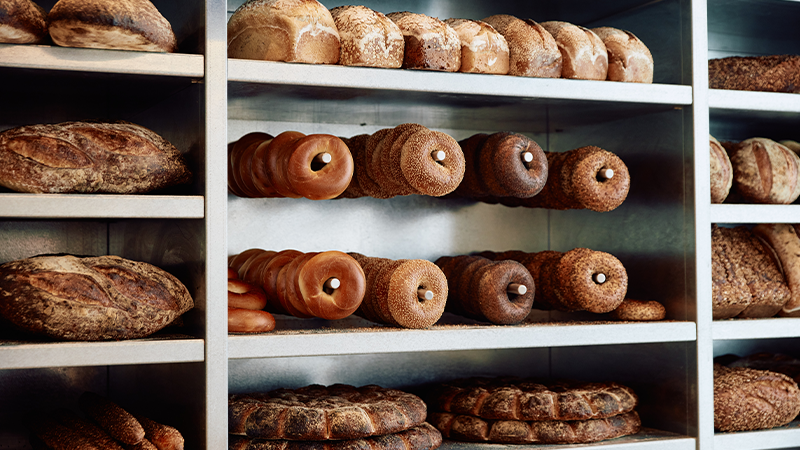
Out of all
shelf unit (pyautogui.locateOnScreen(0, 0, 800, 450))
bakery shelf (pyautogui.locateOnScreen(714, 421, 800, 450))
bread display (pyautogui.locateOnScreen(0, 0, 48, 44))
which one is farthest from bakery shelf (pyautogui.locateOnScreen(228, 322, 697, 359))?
bread display (pyautogui.locateOnScreen(0, 0, 48, 44))

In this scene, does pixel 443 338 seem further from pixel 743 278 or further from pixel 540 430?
pixel 743 278

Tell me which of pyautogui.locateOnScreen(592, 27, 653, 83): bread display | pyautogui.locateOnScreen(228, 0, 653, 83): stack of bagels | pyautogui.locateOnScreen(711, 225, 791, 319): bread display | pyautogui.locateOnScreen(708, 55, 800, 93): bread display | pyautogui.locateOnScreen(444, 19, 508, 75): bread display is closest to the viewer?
pyautogui.locateOnScreen(228, 0, 653, 83): stack of bagels

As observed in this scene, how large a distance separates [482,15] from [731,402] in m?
1.40

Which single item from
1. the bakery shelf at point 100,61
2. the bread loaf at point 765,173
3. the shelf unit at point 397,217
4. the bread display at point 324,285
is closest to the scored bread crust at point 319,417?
the shelf unit at point 397,217

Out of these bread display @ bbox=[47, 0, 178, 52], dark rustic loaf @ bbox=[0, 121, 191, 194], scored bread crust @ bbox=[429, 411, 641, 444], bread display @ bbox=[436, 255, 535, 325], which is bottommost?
scored bread crust @ bbox=[429, 411, 641, 444]

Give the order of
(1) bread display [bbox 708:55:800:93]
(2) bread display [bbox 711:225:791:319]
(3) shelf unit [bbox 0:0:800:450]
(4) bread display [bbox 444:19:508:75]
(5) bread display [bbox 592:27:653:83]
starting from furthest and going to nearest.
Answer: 1. (1) bread display [bbox 708:55:800:93]
2. (2) bread display [bbox 711:225:791:319]
3. (5) bread display [bbox 592:27:653:83]
4. (4) bread display [bbox 444:19:508:75]
5. (3) shelf unit [bbox 0:0:800:450]

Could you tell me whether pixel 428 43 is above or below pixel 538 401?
above

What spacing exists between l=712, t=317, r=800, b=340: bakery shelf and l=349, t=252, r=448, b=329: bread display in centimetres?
83

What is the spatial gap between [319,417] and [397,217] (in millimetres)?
856

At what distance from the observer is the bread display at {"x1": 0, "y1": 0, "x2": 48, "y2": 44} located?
57.1 inches

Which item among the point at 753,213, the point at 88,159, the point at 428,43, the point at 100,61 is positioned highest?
the point at 428,43

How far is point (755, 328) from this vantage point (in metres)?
2.11

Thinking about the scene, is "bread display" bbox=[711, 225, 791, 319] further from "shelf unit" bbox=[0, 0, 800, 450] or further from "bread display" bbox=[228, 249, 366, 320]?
"bread display" bbox=[228, 249, 366, 320]

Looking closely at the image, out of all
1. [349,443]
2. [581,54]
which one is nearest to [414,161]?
[581,54]
